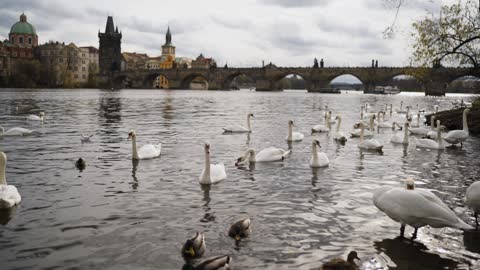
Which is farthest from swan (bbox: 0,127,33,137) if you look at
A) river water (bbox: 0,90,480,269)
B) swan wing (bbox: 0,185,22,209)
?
swan wing (bbox: 0,185,22,209)

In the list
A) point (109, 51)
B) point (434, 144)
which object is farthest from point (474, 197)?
point (109, 51)

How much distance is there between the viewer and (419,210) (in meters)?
6.03

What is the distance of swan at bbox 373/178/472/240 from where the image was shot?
596cm

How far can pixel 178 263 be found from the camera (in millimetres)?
5668

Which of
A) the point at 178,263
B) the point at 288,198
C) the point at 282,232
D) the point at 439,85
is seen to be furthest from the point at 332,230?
the point at 439,85

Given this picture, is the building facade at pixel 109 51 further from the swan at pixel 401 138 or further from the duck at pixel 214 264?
the duck at pixel 214 264

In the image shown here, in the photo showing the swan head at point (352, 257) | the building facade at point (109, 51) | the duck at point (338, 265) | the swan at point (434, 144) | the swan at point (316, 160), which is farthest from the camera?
the building facade at point (109, 51)

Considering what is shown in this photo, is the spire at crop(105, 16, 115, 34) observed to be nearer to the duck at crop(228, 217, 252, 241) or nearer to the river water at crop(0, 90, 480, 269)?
the river water at crop(0, 90, 480, 269)

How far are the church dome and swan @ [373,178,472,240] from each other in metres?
183

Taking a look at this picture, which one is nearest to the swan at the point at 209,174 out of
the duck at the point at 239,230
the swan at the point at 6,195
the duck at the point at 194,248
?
the duck at the point at 239,230

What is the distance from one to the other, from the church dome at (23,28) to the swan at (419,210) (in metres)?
183

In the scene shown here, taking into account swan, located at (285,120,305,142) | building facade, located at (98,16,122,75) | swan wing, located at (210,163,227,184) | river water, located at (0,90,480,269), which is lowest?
river water, located at (0,90,480,269)

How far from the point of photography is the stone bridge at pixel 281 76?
100938mm

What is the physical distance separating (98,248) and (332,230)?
3.40 meters
